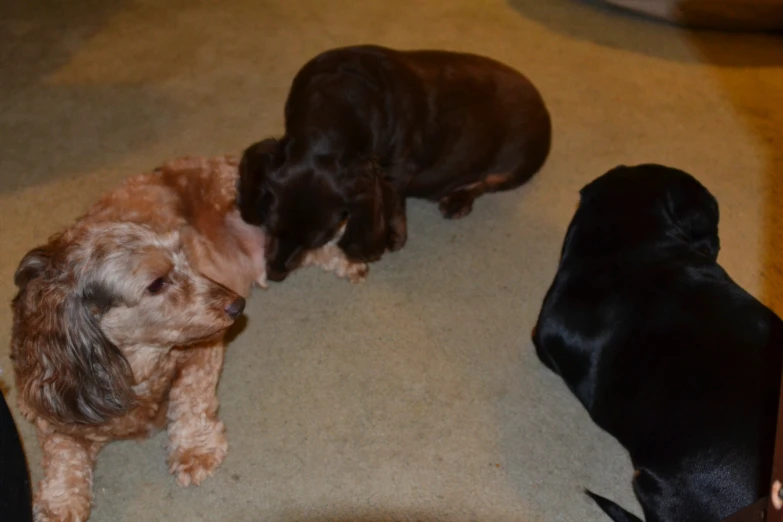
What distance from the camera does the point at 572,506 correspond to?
7.48 feet

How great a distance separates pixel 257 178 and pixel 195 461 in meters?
0.91

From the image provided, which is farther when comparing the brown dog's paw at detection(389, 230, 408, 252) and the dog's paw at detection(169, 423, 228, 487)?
the brown dog's paw at detection(389, 230, 408, 252)

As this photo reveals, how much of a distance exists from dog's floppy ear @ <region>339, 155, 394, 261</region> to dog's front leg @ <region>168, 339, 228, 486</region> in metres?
0.60

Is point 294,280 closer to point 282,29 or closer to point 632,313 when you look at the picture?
point 632,313

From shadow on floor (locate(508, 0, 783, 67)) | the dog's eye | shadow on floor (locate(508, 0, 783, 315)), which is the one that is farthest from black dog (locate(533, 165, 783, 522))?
shadow on floor (locate(508, 0, 783, 67))

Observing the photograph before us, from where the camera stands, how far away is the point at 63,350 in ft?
6.15

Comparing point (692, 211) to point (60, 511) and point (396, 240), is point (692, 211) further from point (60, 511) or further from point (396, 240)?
point (60, 511)

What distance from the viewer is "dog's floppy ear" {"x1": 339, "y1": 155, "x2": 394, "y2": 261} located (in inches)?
92.9

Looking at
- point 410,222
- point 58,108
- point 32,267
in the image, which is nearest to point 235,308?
point 32,267

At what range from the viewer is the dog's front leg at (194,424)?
7.34 feet

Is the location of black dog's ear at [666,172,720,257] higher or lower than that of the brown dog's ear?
lower

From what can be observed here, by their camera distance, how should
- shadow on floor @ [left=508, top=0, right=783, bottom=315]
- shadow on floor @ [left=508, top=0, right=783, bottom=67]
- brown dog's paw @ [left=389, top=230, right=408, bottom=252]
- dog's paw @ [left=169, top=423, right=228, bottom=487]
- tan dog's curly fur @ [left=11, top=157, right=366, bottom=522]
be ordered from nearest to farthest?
tan dog's curly fur @ [left=11, top=157, right=366, bottom=522]
dog's paw @ [left=169, top=423, right=228, bottom=487]
brown dog's paw @ [left=389, top=230, right=408, bottom=252]
shadow on floor @ [left=508, top=0, right=783, bottom=315]
shadow on floor @ [left=508, top=0, right=783, bottom=67]

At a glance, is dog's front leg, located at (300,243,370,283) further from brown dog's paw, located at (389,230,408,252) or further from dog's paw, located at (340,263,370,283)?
brown dog's paw, located at (389,230,408,252)

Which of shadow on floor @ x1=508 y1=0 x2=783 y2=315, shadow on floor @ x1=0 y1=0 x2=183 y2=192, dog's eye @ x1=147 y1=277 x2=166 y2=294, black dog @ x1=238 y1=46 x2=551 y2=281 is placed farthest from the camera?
shadow on floor @ x1=508 y1=0 x2=783 y2=315
